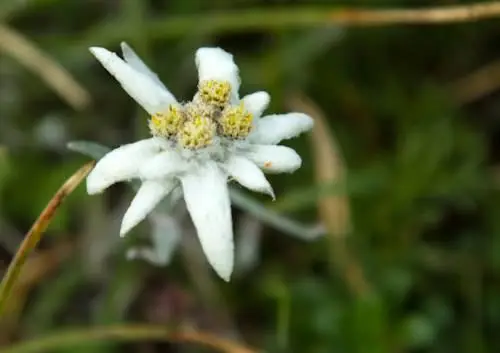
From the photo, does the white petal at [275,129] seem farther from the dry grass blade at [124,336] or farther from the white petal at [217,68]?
the dry grass blade at [124,336]

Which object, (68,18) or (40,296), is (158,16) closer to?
(68,18)

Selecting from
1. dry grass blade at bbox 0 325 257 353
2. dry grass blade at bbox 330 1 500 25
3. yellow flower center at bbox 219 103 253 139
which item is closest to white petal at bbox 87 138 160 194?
yellow flower center at bbox 219 103 253 139

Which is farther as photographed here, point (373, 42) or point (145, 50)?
point (373, 42)

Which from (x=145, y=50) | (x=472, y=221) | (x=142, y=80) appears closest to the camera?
(x=142, y=80)

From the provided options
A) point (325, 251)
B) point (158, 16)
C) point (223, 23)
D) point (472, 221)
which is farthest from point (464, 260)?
point (158, 16)

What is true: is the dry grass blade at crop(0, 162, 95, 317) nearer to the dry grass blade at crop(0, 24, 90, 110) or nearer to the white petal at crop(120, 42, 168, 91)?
the white petal at crop(120, 42, 168, 91)
